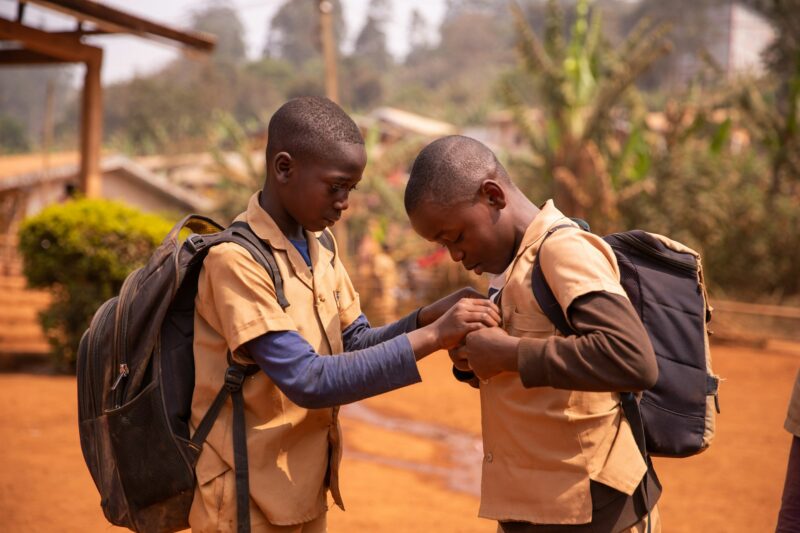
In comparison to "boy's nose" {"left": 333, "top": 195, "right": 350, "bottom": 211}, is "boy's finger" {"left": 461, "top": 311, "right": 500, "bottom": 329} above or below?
below

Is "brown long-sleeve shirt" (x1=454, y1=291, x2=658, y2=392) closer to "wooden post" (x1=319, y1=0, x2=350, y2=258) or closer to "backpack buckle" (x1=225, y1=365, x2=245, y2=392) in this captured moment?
"backpack buckle" (x1=225, y1=365, x2=245, y2=392)

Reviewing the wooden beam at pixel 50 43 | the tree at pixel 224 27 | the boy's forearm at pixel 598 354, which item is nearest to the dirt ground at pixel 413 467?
the boy's forearm at pixel 598 354

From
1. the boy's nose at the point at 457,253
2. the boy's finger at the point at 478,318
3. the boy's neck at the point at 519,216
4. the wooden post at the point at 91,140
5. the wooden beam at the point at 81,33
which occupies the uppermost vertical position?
the wooden beam at the point at 81,33

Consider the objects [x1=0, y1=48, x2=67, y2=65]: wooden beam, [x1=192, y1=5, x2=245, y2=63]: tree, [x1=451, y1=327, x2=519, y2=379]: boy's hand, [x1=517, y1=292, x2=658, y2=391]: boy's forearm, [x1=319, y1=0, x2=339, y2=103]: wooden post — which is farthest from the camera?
[x1=192, y1=5, x2=245, y2=63]: tree

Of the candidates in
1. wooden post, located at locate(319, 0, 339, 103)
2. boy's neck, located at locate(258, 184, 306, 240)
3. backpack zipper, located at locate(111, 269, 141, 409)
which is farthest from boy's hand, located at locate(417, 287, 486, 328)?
wooden post, located at locate(319, 0, 339, 103)

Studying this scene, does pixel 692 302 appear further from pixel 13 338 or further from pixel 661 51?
pixel 661 51

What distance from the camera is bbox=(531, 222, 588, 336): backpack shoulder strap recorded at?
2113 millimetres

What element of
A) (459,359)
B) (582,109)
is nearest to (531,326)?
(459,359)

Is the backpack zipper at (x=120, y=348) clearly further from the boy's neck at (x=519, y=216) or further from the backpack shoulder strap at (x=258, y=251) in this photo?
A: the boy's neck at (x=519, y=216)

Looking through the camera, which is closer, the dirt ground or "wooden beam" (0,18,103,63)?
the dirt ground

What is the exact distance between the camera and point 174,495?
2328 mm

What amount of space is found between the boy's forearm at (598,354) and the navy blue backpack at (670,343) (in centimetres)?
22

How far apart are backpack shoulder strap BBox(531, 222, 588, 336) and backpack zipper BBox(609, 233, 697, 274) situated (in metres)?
0.20

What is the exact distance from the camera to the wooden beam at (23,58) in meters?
10.8
